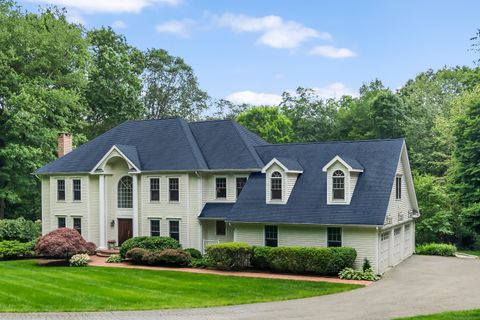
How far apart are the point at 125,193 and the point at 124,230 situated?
244 cm

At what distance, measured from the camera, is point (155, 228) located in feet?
107

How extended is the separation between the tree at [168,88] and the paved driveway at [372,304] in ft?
153

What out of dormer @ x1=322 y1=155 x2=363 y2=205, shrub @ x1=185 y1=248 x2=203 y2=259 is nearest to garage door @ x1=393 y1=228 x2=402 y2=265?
dormer @ x1=322 y1=155 x2=363 y2=205

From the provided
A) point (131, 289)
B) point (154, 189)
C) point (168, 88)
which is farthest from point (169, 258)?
point (168, 88)

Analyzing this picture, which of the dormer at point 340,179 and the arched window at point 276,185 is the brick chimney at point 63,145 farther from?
the dormer at point 340,179

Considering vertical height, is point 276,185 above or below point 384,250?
above

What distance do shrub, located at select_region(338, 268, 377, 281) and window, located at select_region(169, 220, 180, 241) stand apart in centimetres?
1132

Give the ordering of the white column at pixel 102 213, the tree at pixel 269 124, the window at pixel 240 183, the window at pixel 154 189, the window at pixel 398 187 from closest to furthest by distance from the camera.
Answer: the window at pixel 398 187 < the window at pixel 240 183 < the window at pixel 154 189 < the white column at pixel 102 213 < the tree at pixel 269 124

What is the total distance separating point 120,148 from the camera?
33.0 m

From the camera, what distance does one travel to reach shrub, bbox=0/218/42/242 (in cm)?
3441

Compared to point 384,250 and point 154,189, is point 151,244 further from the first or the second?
point 384,250

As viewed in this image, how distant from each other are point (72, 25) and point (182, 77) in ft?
71.1

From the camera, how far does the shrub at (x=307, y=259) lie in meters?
24.5

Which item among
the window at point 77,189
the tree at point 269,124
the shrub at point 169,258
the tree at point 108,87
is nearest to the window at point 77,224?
the window at point 77,189
